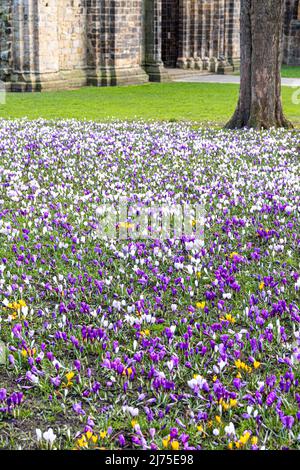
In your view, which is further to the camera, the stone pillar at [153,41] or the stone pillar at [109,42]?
the stone pillar at [153,41]

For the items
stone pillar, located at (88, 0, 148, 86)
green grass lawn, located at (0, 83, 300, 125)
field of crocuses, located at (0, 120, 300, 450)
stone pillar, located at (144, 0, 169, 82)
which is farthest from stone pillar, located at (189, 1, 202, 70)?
field of crocuses, located at (0, 120, 300, 450)

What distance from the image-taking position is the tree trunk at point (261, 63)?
14.3 metres

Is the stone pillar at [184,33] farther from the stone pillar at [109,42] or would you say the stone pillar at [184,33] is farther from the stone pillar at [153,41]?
the stone pillar at [109,42]

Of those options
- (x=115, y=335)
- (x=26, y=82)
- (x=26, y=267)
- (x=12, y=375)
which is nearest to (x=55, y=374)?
(x=12, y=375)

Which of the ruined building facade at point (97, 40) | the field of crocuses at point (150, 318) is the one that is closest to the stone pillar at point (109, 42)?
the ruined building facade at point (97, 40)

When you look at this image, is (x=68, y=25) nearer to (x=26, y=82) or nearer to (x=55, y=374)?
(x=26, y=82)

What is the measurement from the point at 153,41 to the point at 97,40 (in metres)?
3.37

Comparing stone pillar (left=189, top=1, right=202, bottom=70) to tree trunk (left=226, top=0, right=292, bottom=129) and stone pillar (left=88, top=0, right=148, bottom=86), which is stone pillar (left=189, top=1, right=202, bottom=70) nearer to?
stone pillar (left=88, top=0, right=148, bottom=86)

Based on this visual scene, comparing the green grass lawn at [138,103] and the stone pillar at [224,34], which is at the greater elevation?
the stone pillar at [224,34]

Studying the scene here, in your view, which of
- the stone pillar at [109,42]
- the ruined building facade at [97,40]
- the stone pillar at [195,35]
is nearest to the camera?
the ruined building facade at [97,40]

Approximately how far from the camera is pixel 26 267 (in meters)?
6.08

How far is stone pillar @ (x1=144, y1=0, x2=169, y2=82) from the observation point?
31.4m

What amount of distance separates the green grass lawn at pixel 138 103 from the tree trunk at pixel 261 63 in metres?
1.87

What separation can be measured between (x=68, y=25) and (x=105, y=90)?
328 cm
